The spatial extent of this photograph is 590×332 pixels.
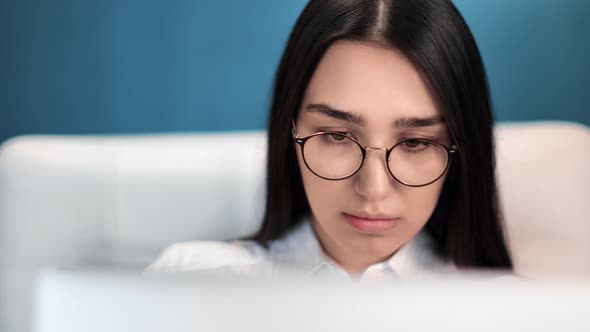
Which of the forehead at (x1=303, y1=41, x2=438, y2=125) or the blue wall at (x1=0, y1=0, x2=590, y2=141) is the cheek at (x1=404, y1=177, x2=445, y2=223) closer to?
the forehead at (x1=303, y1=41, x2=438, y2=125)

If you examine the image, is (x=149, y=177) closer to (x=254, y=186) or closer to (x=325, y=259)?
(x=254, y=186)

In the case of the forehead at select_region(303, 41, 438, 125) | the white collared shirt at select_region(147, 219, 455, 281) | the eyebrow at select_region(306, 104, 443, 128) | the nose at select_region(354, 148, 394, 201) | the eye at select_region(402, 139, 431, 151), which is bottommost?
the white collared shirt at select_region(147, 219, 455, 281)

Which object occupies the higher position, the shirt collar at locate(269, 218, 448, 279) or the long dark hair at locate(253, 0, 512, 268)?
the long dark hair at locate(253, 0, 512, 268)

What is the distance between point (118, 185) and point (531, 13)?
1.05 m

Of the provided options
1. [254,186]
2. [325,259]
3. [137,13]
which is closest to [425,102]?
[325,259]

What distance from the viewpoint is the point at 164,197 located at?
4.40 feet

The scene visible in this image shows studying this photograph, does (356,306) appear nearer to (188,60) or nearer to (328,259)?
(328,259)

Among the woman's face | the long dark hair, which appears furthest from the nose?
the long dark hair

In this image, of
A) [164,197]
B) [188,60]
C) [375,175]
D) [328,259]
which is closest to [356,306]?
[375,175]

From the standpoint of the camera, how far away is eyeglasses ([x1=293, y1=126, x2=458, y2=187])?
92 cm

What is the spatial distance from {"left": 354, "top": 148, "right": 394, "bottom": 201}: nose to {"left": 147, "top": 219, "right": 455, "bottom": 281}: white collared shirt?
29 cm

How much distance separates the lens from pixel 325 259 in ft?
3.91

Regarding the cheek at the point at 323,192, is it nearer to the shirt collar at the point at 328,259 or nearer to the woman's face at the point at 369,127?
the woman's face at the point at 369,127

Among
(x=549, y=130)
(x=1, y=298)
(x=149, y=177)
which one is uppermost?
(x=549, y=130)
